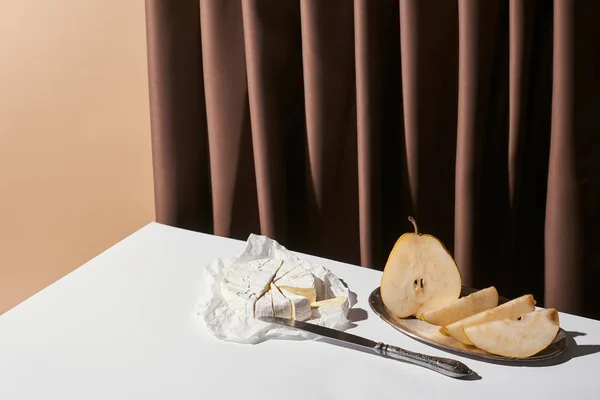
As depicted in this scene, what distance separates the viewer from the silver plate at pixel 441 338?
0.69 meters

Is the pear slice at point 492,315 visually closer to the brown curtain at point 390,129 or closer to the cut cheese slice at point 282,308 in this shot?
the cut cheese slice at point 282,308

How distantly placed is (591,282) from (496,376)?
1.51ft

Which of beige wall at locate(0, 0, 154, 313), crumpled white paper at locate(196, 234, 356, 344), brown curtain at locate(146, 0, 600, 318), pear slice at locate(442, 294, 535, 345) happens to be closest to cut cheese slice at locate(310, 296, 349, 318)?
crumpled white paper at locate(196, 234, 356, 344)

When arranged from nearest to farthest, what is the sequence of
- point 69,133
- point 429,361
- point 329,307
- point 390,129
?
point 429,361, point 329,307, point 390,129, point 69,133

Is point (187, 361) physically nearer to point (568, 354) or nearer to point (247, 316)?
point (247, 316)

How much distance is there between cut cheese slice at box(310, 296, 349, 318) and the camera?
2.58 ft

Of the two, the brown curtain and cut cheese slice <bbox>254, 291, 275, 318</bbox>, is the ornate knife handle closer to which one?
cut cheese slice <bbox>254, 291, 275, 318</bbox>

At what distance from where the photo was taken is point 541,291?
3.74 ft

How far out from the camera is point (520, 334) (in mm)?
689

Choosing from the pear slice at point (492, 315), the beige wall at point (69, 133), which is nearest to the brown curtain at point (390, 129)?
the beige wall at point (69, 133)

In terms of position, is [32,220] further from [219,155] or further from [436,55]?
[436,55]

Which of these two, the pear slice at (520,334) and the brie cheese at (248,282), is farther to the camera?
the brie cheese at (248,282)

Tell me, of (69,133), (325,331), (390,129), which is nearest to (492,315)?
(325,331)

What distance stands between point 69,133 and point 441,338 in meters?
1.02
